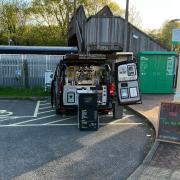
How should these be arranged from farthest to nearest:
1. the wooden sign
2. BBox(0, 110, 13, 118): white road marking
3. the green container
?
the green container → BBox(0, 110, 13, 118): white road marking → the wooden sign

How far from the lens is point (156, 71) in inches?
540

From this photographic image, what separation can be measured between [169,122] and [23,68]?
11782mm

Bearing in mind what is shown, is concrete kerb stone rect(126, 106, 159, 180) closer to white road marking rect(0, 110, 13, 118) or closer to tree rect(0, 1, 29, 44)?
white road marking rect(0, 110, 13, 118)

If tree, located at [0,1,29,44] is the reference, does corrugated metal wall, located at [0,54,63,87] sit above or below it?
below

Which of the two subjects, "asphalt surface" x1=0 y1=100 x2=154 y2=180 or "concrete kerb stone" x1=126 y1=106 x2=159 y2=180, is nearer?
"concrete kerb stone" x1=126 y1=106 x2=159 y2=180

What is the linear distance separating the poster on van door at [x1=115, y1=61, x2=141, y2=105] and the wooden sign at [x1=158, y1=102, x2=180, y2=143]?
1762mm

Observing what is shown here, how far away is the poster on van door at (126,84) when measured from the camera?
796cm

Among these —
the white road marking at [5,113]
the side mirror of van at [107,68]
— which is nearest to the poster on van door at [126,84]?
the side mirror of van at [107,68]

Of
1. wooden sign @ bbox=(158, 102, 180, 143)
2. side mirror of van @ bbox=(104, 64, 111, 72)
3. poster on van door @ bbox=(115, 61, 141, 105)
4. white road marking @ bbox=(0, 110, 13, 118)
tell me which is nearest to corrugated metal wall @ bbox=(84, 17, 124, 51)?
side mirror of van @ bbox=(104, 64, 111, 72)

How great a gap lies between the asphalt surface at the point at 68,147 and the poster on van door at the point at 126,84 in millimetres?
738

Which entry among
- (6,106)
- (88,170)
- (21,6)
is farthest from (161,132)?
(21,6)

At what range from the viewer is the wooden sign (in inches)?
245

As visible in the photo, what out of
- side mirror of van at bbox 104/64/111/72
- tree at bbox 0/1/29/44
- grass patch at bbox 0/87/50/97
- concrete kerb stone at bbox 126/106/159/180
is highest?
tree at bbox 0/1/29/44

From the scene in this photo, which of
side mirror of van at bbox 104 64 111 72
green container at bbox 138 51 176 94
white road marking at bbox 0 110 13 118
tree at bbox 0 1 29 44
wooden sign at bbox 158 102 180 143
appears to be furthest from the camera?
tree at bbox 0 1 29 44
